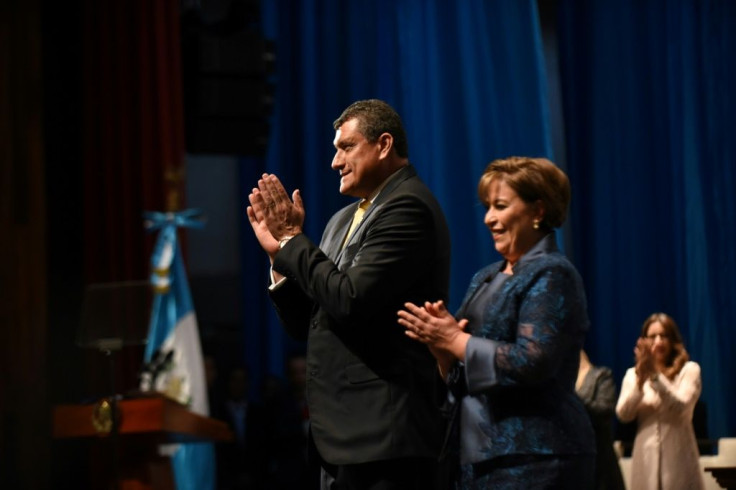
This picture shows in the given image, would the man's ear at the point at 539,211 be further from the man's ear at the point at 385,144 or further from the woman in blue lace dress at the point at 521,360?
the man's ear at the point at 385,144

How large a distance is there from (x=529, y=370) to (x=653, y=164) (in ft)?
17.9

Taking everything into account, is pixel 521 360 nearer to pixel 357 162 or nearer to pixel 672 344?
pixel 357 162

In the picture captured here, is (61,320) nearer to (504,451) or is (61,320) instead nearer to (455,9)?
(455,9)

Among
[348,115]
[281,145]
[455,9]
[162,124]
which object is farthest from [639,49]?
[348,115]

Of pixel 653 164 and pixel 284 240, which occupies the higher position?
pixel 653 164

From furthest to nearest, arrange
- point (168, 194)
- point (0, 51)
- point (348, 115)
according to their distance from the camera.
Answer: point (168, 194), point (0, 51), point (348, 115)

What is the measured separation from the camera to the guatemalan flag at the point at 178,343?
624cm

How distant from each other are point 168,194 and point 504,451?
5.02 metres

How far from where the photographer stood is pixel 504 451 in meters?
2.21

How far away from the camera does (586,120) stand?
7395 millimetres

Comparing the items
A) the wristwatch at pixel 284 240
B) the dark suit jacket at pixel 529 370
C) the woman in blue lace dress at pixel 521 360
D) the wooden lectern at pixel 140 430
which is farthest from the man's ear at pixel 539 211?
the wooden lectern at pixel 140 430

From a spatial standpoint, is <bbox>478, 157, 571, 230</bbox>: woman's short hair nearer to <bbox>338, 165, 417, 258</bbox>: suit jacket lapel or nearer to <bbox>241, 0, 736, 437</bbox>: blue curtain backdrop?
Result: <bbox>338, 165, 417, 258</bbox>: suit jacket lapel

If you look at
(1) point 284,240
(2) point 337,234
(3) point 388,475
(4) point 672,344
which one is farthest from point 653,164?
(3) point 388,475

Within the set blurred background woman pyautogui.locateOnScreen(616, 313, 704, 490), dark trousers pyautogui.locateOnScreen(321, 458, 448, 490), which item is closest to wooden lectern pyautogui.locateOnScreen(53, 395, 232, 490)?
blurred background woman pyautogui.locateOnScreen(616, 313, 704, 490)
